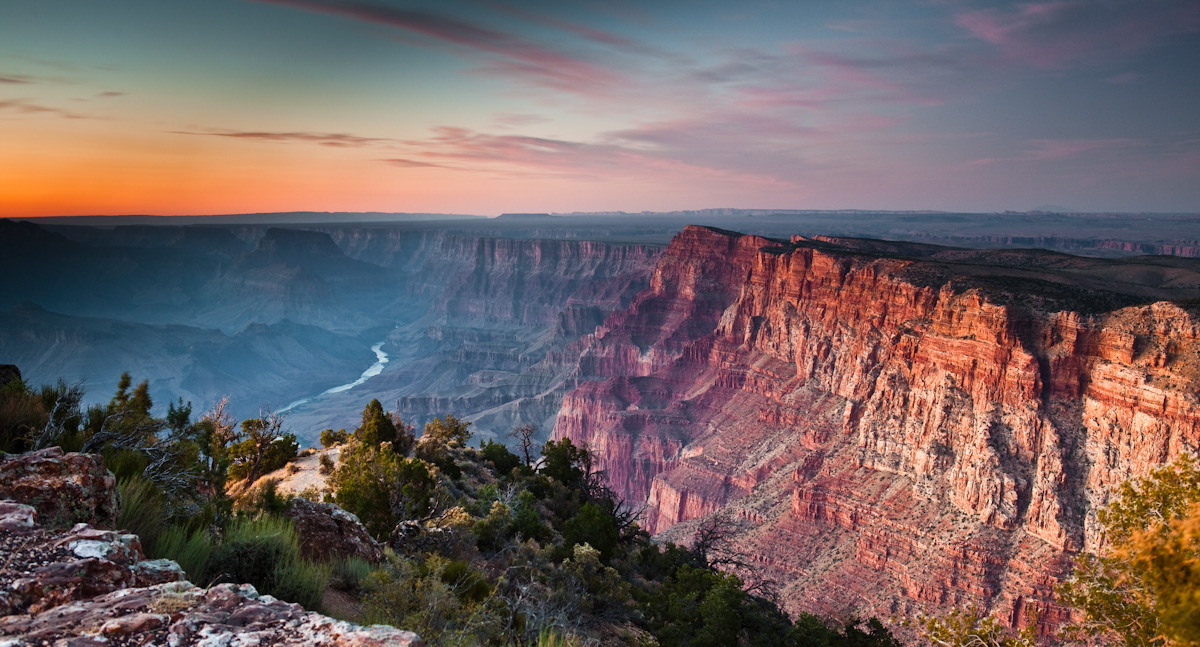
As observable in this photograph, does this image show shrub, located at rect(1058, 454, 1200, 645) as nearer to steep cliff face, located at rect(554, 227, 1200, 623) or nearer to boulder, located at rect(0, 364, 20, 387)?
boulder, located at rect(0, 364, 20, 387)

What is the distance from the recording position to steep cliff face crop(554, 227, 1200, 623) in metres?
34.9

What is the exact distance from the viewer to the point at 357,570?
34.2ft

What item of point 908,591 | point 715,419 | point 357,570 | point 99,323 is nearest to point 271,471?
point 357,570

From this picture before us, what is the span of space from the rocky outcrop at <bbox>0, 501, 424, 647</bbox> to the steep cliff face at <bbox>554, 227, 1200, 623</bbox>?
33.2 metres

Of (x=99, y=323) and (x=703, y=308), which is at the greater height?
(x=703, y=308)

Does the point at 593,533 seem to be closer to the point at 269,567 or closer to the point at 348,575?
the point at 348,575

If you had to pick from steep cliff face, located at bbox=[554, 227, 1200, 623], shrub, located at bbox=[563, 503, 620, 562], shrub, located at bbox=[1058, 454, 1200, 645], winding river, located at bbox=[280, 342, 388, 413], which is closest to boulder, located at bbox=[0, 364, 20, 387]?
shrub, located at bbox=[563, 503, 620, 562]

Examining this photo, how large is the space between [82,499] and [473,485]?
2054 cm

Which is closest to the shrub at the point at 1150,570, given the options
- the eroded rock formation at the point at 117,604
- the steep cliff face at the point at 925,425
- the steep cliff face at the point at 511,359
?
the eroded rock formation at the point at 117,604

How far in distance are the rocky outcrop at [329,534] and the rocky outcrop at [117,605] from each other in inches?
185

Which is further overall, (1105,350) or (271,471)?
(1105,350)

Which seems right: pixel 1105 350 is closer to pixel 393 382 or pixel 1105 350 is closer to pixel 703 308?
pixel 703 308

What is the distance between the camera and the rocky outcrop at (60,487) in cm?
655

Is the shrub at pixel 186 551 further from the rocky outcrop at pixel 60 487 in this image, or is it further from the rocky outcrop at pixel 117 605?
the rocky outcrop at pixel 117 605
